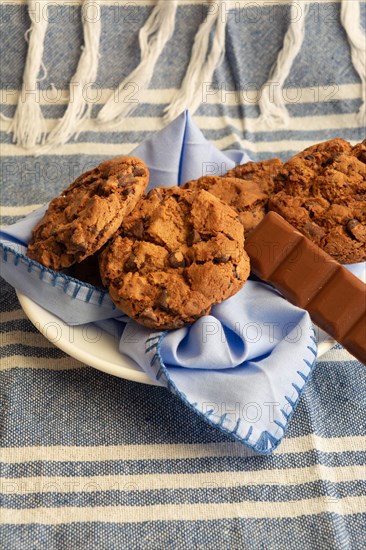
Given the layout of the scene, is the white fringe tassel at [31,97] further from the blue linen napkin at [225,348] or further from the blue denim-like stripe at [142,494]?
the blue denim-like stripe at [142,494]

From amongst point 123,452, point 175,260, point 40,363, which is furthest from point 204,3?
point 123,452

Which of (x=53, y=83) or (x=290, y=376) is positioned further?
(x=53, y=83)

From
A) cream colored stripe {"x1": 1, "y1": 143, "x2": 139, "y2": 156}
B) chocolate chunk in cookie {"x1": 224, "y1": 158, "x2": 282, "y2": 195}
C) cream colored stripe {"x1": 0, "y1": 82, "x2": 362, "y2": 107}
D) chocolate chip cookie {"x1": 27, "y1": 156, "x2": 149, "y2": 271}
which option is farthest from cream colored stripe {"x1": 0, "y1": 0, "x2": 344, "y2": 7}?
chocolate chip cookie {"x1": 27, "y1": 156, "x2": 149, "y2": 271}

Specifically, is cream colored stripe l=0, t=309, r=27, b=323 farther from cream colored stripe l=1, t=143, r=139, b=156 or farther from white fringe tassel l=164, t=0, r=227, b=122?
white fringe tassel l=164, t=0, r=227, b=122

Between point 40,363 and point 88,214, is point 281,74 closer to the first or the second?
point 88,214

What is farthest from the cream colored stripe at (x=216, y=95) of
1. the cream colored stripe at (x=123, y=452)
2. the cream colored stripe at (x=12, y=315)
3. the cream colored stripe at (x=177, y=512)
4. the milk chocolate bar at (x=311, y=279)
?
the cream colored stripe at (x=177, y=512)

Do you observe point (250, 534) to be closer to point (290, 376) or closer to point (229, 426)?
point (229, 426)

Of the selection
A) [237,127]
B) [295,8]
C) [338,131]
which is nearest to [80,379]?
[237,127]
